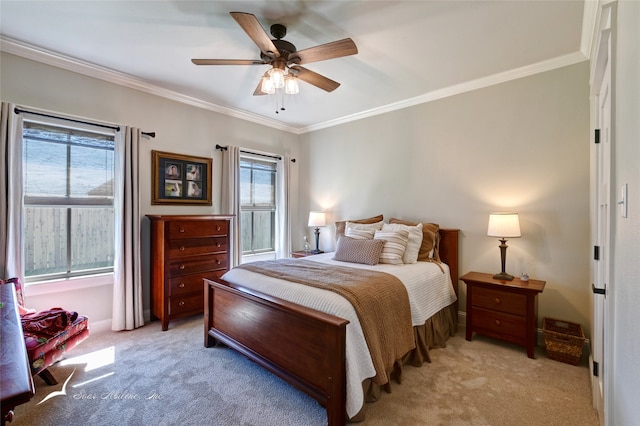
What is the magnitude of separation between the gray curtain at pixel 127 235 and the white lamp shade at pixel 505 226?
147 inches

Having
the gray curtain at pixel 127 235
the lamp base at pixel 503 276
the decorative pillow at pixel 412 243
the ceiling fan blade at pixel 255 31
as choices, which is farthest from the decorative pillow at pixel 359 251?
the gray curtain at pixel 127 235

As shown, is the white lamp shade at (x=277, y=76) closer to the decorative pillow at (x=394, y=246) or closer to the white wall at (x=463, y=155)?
the decorative pillow at (x=394, y=246)

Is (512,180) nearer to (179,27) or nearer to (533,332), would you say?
(533,332)

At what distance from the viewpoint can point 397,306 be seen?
7.18ft

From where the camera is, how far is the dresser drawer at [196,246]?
317cm

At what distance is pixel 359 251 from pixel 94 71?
3329mm

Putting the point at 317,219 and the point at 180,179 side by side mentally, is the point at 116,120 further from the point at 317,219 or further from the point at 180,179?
the point at 317,219

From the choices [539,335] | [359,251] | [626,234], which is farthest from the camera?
[359,251]

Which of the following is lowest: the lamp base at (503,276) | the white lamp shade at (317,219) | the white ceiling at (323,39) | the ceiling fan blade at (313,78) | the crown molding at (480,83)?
the lamp base at (503,276)

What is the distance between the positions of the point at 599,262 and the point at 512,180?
1226 mm

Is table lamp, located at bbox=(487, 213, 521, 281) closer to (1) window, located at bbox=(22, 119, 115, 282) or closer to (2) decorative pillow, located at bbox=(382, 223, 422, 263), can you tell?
(2) decorative pillow, located at bbox=(382, 223, 422, 263)

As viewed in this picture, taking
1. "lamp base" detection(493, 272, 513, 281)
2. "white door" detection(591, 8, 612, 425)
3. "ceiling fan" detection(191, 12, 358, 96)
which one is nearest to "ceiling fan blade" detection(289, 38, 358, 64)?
"ceiling fan" detection(191, 12, 358, 96)

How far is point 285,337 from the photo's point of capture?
2018mm

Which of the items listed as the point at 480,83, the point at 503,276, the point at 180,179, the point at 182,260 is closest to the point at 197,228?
the point at 182,260
